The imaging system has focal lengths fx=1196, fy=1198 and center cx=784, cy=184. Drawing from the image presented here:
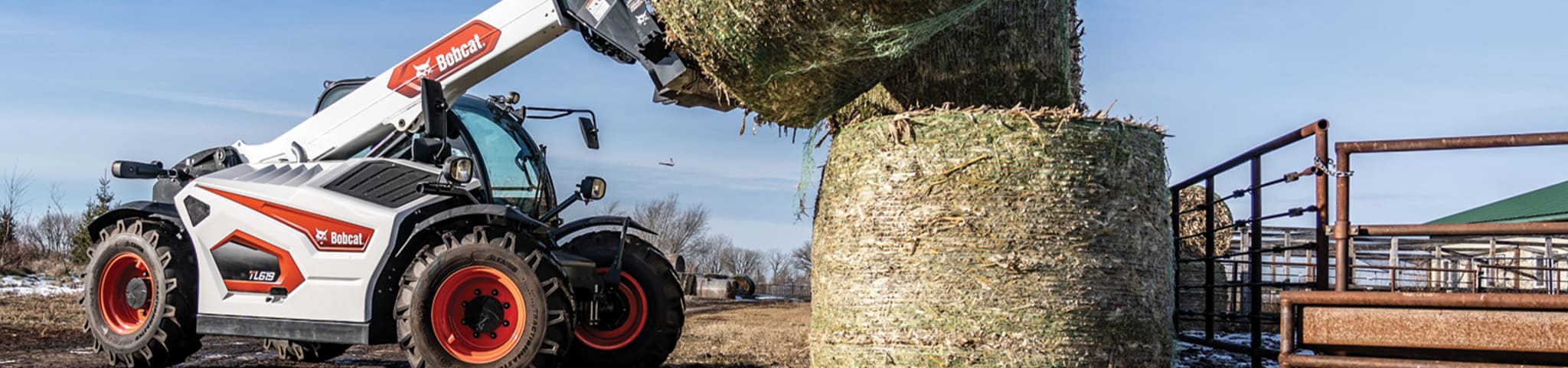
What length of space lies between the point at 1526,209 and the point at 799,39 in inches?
964

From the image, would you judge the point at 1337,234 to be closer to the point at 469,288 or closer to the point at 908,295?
the point at 908,295

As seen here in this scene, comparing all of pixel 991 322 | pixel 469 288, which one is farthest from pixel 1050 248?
pixel 469 288

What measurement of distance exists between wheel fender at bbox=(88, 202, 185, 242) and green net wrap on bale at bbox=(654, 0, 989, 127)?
10.0ft

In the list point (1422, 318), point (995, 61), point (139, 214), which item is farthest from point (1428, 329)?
point (139, 214)

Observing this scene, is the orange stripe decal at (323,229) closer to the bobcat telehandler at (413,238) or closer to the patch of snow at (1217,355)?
the bobcat telehandler at (413,238)

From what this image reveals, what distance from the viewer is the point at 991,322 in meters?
4.67

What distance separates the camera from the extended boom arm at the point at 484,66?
5.81m

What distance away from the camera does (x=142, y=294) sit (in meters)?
6.49

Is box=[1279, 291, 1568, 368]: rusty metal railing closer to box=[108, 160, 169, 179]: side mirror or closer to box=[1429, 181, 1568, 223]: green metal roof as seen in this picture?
box=[108, 160, 169, 179]: side mirror

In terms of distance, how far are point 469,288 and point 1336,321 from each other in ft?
11.8

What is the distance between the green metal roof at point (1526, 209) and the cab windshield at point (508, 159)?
68.7 feet

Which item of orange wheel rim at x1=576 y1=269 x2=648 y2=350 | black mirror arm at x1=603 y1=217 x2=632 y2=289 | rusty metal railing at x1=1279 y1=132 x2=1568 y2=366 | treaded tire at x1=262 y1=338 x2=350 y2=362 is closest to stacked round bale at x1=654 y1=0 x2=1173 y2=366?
rusty metal railing at x1=1279 y1=132 x2=1568 y2=366

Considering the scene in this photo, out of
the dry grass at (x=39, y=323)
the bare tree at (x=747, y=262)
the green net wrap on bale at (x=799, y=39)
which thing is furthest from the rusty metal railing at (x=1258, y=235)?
the bare tree at (x=747, y=262)

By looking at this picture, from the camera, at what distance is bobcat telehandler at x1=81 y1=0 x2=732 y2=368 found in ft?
17.8
